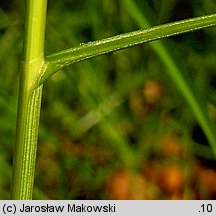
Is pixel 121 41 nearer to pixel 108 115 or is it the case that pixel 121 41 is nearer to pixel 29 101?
pixel 29 101
